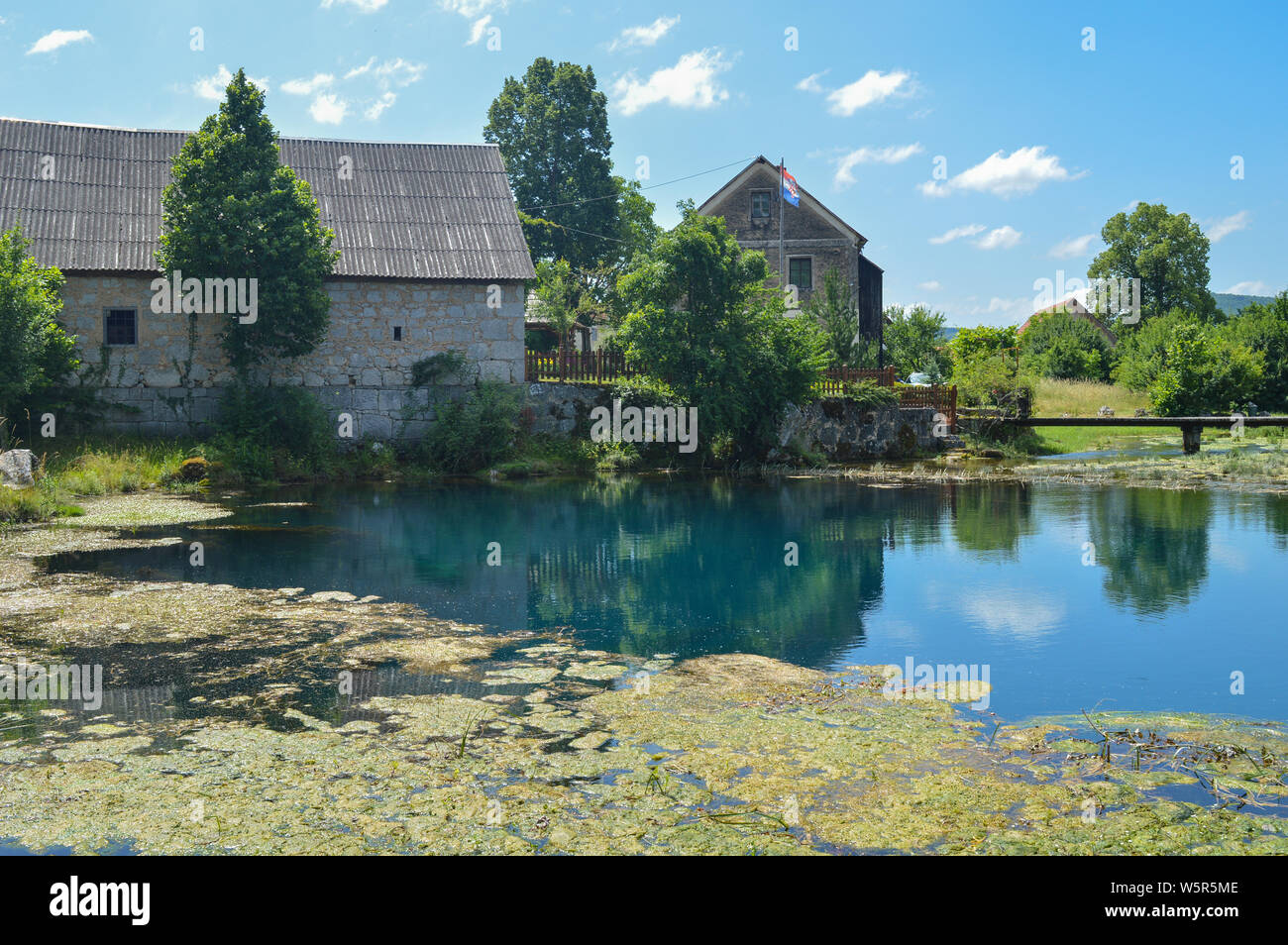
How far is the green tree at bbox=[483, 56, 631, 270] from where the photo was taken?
4766 cm

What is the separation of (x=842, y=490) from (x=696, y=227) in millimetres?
7983

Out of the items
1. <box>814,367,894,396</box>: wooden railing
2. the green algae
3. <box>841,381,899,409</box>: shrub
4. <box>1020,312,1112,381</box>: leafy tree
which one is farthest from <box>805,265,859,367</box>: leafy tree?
the green algae

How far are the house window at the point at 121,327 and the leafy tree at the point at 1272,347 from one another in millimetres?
37797

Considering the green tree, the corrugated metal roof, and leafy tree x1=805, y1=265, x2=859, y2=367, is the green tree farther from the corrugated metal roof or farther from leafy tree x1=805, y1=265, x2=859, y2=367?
the corrugated metal roof

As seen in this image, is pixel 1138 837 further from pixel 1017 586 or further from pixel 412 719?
pixel 1017 586

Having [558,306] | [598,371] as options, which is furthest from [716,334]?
[558,306]

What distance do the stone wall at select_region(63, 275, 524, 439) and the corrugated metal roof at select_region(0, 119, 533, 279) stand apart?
567 millimetres

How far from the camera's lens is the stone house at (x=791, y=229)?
41406mm

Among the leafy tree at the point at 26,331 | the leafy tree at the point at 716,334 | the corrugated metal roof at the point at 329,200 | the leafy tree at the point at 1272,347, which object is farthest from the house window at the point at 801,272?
the leafy tree at the point at 26,331

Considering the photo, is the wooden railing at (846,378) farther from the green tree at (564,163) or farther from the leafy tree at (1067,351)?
the green tree at (564,163)

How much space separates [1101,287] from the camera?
6844 cm

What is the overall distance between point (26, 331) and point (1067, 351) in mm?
39932

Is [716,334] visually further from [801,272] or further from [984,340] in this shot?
[984,340]
